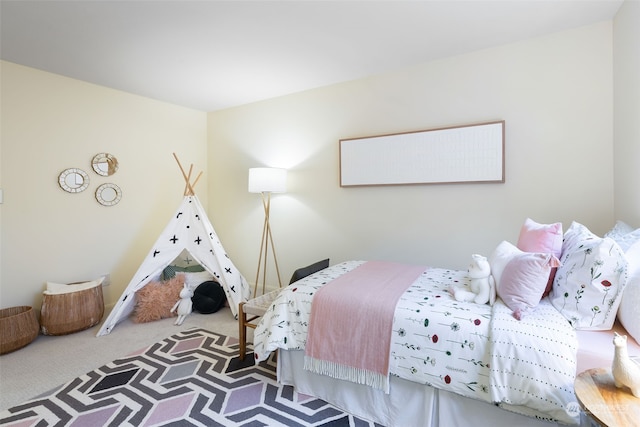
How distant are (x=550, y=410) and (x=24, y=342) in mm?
3742

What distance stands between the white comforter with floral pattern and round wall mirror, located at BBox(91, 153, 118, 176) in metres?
2.87

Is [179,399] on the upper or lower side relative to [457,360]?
lower

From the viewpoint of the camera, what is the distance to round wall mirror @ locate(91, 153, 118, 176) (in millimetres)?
3307

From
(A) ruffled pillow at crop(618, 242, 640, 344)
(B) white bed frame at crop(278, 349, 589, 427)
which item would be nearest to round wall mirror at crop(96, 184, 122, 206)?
(B) white bed frame at crop(278, 349, 589, 427)

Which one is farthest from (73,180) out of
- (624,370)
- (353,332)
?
(624,370)

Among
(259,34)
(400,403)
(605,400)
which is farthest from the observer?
(259,34)

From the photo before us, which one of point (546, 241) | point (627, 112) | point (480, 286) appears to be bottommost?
point (480, 286)

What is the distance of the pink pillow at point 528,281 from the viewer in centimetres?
152

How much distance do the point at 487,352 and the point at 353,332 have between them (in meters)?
0.67

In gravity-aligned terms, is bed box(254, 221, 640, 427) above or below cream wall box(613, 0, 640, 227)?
below

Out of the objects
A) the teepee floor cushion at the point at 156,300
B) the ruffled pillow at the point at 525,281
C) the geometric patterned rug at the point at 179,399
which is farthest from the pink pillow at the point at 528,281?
the teepee floor cushion at the point at 156,300

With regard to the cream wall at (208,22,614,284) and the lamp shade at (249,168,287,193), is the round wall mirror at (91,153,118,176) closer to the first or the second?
the cream wall at (208,22,614,284)

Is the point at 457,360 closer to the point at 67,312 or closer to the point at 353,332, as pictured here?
the point at 353,332

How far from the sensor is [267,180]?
333 cm
